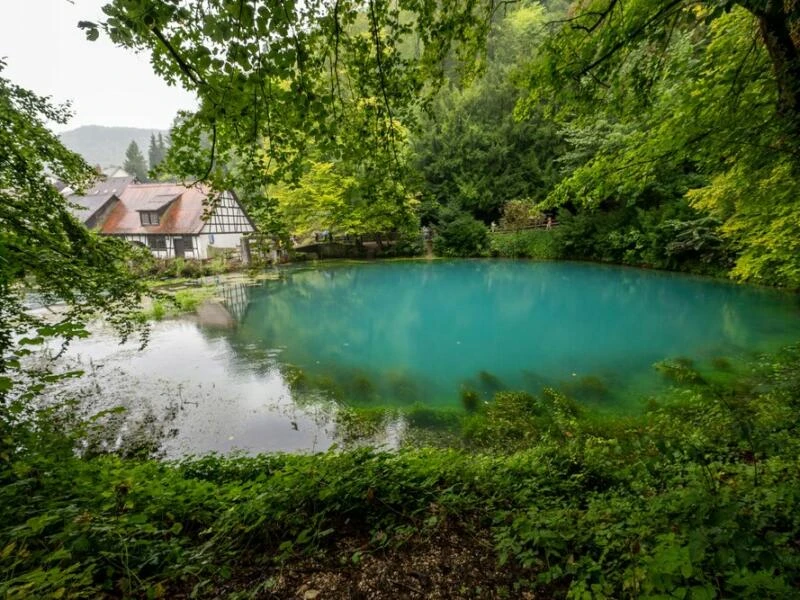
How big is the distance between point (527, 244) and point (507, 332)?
630 inches

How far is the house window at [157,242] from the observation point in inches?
1064

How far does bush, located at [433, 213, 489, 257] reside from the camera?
2686 centimetres

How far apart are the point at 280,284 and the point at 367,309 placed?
765 centimetres

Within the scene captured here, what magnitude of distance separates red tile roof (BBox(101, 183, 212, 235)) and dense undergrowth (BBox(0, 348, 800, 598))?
2678 centimetres

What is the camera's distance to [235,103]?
88.7 inches

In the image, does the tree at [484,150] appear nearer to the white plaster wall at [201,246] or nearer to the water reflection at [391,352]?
the water reflection at [391,352]

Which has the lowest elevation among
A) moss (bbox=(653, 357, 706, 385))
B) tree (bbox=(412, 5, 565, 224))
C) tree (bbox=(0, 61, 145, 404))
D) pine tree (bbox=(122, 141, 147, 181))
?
moss (bbox=(653, 357, 706, 385))

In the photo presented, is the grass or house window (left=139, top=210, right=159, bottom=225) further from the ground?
house window (left=139, top=210, right=159, bottom=225)

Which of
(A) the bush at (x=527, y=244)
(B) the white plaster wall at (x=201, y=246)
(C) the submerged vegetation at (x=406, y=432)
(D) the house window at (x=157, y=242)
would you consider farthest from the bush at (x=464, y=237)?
(C) the submerged vegetation at (x=406, y=432)

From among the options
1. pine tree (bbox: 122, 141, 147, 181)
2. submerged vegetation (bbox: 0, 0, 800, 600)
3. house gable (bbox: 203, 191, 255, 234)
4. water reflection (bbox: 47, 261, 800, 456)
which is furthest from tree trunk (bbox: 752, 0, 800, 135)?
pine tree (bbox: 122, 141, 147, 181)

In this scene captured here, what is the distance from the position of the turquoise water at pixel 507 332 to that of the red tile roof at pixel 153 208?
12.0 m

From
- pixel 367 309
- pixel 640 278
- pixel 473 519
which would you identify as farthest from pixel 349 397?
pixel 640 278

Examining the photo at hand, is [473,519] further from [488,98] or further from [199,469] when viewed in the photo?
[488,98]

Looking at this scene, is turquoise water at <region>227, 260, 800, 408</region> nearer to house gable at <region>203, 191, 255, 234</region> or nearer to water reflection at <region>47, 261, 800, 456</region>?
water reflection at <region>47, 261, 800, 456</region>
